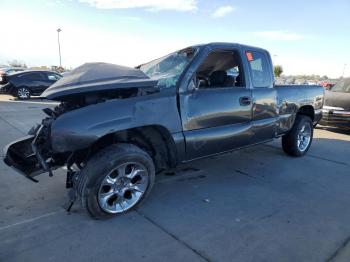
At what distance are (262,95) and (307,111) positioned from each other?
1.79 meters

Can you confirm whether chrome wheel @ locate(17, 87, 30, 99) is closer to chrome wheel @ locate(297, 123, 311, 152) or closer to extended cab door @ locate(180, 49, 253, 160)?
extended cab door @ locate(180, 49, 253, 160)

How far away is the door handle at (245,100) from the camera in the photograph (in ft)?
13.0

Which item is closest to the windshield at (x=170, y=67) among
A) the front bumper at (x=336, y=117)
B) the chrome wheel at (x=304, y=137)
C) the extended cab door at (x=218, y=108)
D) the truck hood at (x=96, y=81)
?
the extended cab door at (x=218, y=108)

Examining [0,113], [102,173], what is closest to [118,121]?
[102,173]

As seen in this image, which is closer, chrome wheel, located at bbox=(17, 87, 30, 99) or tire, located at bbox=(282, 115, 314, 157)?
tire, located at bbox=(282, 115, 314, 157)

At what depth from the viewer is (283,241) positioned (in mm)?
2742

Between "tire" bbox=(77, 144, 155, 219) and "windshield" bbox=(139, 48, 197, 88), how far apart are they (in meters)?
0.99

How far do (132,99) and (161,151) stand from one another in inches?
31.2

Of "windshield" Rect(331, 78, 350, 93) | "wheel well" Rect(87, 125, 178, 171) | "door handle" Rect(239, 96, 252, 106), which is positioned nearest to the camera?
"wheel well" Rect(87, 125, 178, 171)

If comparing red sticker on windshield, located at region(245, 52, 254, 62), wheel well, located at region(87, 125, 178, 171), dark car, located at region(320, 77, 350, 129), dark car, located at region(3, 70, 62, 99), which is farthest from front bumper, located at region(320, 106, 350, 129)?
dark car, located at region(3, 70, 62, 99)

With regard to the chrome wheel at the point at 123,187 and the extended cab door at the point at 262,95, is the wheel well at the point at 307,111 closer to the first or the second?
the extended cab door at the point at 262,95

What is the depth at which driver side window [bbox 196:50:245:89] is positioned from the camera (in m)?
4.12

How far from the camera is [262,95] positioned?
14.2 feet

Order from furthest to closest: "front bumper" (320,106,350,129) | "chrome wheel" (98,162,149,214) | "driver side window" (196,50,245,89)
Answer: "front bumper" (320,106,350,129)
"driver side window" (196,50,245,89)
"chrome wheel" (98,162,149,214)
